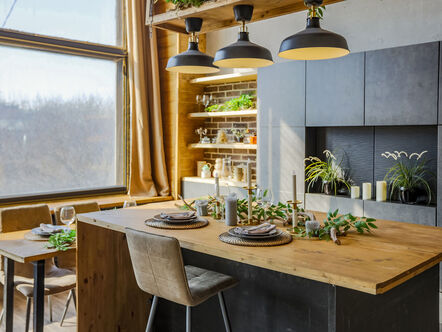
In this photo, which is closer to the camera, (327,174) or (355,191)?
(355,191)

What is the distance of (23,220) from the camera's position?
3.41m

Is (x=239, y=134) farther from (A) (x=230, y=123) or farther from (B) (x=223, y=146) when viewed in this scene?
(A) (x=230, y=123)

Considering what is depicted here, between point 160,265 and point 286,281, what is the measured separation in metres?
0.66

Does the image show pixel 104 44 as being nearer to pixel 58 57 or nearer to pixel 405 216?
pixel 58 57

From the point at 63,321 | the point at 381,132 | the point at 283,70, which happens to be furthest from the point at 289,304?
the point at 283,70

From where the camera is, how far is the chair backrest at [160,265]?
198cm

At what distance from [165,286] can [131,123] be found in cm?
365

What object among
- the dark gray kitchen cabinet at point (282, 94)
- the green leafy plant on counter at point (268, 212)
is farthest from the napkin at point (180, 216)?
the dark gray kitchen cabinet at point (282, 94)

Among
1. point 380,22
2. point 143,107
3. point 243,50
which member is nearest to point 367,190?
point 380,22

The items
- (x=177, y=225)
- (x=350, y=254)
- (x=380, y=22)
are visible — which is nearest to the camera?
(x=350, y=254)

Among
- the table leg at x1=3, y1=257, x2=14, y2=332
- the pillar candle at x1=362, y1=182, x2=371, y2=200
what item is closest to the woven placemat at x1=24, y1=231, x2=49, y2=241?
the table leg at x1=3, y1=257, x2=14, y2=332

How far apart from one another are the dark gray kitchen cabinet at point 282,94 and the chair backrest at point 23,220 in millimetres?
2372

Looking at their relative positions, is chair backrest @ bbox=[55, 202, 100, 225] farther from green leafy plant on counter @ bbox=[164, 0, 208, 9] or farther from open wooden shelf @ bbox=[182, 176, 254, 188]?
green leafy plant on counter @ bbox=[164, 0, 208, 9]

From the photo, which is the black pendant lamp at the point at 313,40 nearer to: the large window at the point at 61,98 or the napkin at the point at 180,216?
the napkin at the point at 180,216
